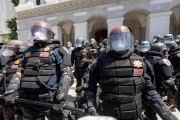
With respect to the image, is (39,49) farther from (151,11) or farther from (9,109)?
(151,11)

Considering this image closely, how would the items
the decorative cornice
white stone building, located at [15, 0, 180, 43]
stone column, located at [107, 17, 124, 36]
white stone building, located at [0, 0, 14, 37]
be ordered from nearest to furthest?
white stone building, located at [15, 0, 180, 43] → stone column, located at [107, 17, 124, 36] → the decorative cornice → white stone building, located at [0, 0, 14, 37]

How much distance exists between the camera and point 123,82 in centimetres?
171

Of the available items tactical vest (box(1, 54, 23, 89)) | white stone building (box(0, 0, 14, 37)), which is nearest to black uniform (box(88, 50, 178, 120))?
tactical vest (box(1, 54, 23, 89))

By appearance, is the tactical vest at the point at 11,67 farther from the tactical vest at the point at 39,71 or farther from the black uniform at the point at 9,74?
the tactical vest at the point at 39,71

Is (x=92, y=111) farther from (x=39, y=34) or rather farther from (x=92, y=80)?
(x=39, y=34)

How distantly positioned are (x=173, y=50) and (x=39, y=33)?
3076mm

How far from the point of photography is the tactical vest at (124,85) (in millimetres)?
1713

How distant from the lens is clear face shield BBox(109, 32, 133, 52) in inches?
68.4

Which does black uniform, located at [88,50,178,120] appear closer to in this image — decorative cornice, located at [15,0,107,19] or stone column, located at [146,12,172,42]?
stone column, located at [146,12,172,42]

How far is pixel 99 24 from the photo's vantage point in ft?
53.9

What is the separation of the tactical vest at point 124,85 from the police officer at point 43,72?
0.69 meters

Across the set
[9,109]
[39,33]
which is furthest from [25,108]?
[39,33]

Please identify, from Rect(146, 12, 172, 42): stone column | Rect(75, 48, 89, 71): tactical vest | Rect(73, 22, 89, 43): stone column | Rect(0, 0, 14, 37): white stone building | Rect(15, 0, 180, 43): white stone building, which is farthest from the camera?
Rect(0, 0, 14, 37): white stone building

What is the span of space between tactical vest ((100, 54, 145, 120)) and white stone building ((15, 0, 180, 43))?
9.14 meters
